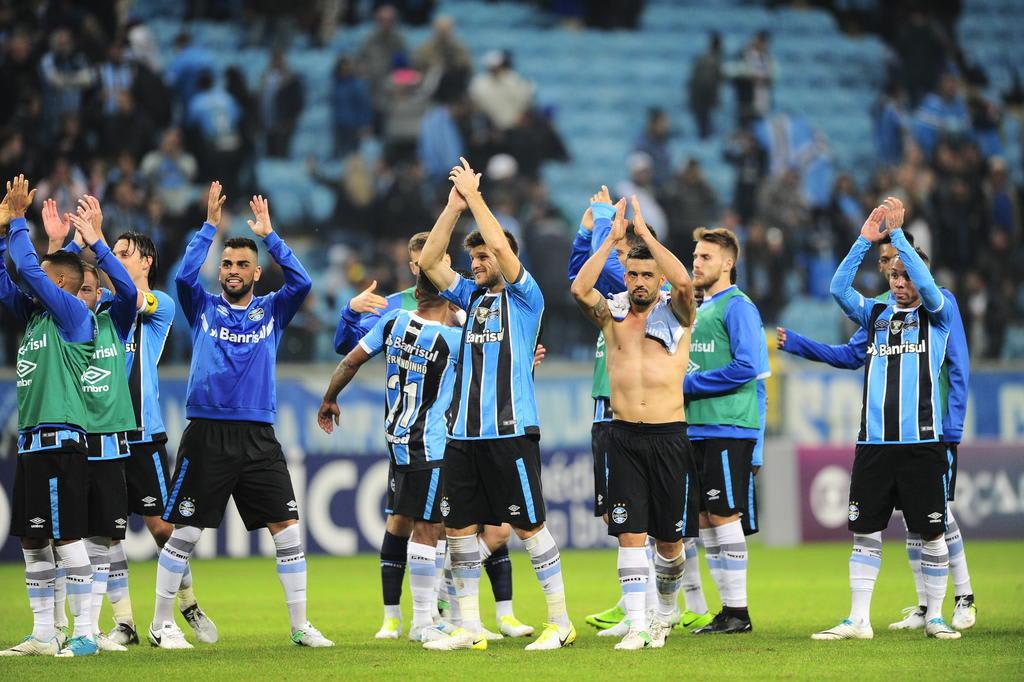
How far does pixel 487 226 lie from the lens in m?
7.99

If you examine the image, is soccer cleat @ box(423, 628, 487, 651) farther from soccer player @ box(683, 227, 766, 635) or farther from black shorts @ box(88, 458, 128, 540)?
black shorts @ box(88, 458, 128, 540)

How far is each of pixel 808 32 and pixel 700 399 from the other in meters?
17.5

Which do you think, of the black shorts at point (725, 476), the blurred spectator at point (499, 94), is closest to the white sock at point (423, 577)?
the black shorts at point (725, 476)

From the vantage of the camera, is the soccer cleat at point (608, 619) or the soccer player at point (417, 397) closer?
the soccer player at point (417, 397)

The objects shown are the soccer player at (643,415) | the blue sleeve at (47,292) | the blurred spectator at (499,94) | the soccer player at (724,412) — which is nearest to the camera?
the blue sleeve at (47,292)

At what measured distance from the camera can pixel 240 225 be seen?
2047cm

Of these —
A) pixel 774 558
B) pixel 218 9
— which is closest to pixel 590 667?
pixel 774 558

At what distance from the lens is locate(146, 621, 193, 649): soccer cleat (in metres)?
8.52

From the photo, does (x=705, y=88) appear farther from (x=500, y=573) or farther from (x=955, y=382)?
(x=500, y=573)

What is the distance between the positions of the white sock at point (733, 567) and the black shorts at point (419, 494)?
185cm

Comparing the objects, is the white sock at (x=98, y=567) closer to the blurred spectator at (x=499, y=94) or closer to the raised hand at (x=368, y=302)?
the raised hand at (x=368, y=302)

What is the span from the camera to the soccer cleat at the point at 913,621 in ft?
30.6

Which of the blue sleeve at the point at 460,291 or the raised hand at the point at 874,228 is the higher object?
the raised hand at the point at 874,228

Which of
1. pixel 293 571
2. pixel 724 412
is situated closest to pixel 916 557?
pixel 724 412
